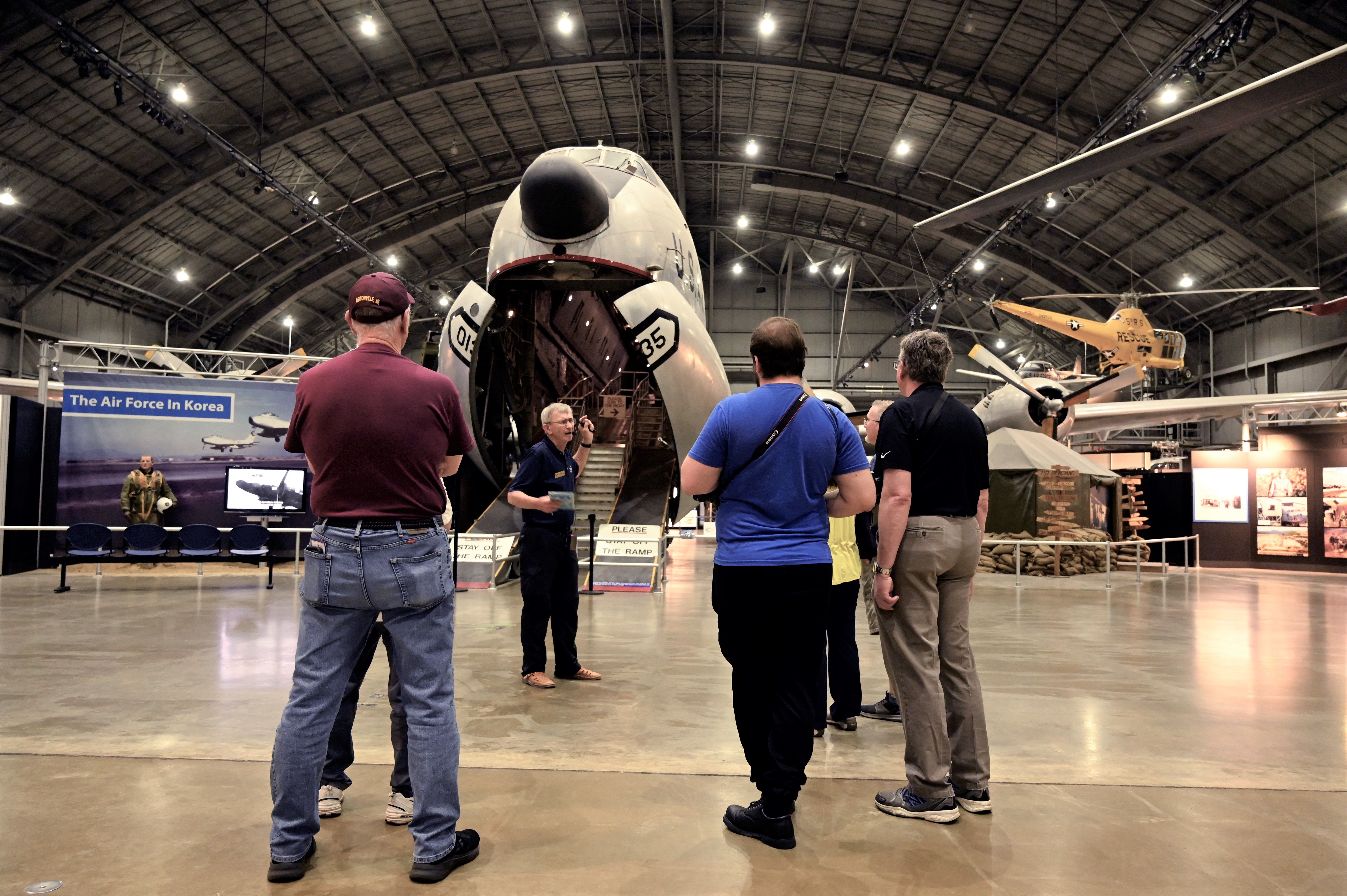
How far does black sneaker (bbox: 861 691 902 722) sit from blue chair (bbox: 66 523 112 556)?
9787 mm

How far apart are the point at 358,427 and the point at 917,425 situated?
6.67ft

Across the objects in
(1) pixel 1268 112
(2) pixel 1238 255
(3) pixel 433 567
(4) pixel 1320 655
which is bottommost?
(4) pixel 1320 655

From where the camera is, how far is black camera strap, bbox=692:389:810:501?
8.56 feet

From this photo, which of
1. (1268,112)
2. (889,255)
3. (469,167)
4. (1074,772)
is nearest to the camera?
(1074,772)

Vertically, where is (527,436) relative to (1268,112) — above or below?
below

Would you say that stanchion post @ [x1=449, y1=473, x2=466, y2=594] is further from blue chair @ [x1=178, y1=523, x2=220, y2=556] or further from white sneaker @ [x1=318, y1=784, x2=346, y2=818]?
white sneaker @ [x1=318, y1=784, x2=346, y2=818]

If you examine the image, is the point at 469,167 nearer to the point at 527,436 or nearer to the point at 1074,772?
the point at 527,436

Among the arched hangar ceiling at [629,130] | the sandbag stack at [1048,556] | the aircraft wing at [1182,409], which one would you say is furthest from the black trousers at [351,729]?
the arched hangar ceiling at [629,130]

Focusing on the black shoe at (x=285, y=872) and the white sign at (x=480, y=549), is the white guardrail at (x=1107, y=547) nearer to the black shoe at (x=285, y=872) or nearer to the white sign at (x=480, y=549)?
the white sign at (x=480, y=549)

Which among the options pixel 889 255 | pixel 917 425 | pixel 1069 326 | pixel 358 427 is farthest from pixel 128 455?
pixel 889 255

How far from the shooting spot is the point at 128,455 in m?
12.2

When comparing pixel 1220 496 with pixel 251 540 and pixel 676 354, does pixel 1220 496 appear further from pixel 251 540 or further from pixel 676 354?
pixel 251 540

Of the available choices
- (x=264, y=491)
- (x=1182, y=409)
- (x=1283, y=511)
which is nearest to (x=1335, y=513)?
(x=1283, y=511)

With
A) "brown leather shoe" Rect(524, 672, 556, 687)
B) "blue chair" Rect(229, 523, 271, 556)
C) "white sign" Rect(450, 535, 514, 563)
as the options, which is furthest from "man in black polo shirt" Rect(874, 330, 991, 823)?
"blue chair" Rect(229, 523, 271, 556)
